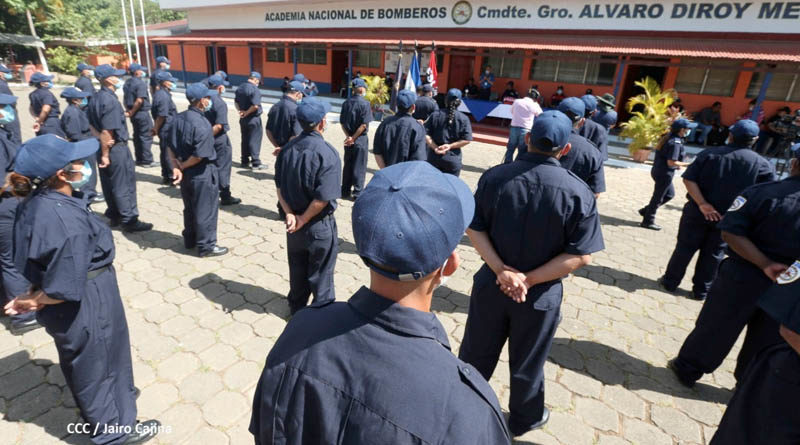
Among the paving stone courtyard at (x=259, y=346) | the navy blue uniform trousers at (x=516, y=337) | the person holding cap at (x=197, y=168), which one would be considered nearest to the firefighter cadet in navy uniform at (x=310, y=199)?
the paving stone courtyard at (x=259, y=346)

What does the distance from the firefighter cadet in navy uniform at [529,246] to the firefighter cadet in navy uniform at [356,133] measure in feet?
16.1

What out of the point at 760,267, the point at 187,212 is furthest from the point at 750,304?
the point at 187,212

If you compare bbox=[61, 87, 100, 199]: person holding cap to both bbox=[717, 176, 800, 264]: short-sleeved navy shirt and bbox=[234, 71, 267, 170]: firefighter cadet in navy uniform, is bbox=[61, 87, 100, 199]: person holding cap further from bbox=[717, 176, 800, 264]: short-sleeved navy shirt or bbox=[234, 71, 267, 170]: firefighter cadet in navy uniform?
bbox=[717, 176, 800, 264]: short-sleeved navy shirt

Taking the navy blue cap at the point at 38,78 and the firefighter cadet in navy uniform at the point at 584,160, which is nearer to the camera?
the firefighter cadet in navy uniform at the point at 584,160

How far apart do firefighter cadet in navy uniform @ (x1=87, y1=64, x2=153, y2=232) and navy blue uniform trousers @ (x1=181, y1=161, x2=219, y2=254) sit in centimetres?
118

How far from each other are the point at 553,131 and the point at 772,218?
1749 millimetres

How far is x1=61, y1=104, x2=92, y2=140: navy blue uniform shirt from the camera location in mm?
6629

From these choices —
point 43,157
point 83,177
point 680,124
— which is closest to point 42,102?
point 83,177

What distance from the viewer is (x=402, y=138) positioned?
20.2 feet

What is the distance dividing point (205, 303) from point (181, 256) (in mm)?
1290

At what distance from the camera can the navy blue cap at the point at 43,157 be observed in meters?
2.28

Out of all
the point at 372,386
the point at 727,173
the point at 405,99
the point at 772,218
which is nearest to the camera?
the point at 372,386

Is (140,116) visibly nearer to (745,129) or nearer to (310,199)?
(310,199)

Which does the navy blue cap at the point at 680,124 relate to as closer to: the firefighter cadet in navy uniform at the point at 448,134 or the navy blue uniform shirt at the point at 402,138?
the firefighter cadet in navy uniform at the point at 448,134
